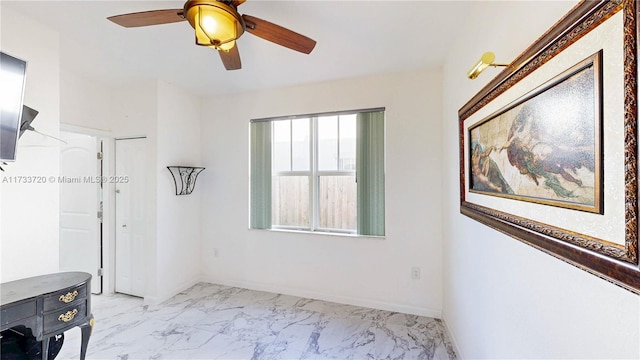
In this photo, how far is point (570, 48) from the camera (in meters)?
0.76

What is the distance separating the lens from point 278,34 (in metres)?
1.53

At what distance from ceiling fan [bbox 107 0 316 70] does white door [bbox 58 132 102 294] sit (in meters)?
2.54

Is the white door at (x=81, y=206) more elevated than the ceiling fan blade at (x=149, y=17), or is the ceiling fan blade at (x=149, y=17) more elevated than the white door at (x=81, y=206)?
the ceiling fan blade at (x=149, y=17)

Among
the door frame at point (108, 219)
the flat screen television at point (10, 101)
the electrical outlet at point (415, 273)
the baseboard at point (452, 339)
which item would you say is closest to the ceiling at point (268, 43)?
the flat screen television at point (10, 101)

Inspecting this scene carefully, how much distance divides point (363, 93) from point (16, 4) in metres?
2.74

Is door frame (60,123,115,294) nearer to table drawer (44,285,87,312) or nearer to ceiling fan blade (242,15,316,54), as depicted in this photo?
table drawer (44,285,87,312)

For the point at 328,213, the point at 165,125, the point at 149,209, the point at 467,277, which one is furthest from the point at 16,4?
the point at 467,277

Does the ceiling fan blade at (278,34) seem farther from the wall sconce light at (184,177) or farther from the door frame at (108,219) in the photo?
the door frame at (108,219)

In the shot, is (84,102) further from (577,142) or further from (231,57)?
(577,142)

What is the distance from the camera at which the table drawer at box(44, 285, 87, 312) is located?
1.55m

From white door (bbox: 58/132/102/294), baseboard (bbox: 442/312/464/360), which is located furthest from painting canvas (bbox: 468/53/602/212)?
white door (bbox: 58/132/102/294)

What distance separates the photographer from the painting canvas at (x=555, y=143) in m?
0.69

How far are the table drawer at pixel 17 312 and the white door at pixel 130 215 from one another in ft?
5.20

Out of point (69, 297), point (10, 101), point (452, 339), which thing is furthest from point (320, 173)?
point (10, 101)
